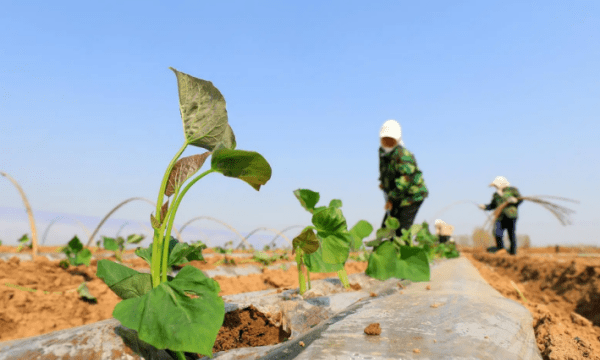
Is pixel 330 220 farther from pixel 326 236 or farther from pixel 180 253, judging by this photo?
pixel 180 253

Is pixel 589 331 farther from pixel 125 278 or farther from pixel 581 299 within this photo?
pixel 125 278

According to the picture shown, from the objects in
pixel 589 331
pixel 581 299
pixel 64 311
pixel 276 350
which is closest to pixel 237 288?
pixel 64 311

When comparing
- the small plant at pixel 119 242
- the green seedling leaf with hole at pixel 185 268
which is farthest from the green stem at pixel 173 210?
the small plant at pixel 119 242

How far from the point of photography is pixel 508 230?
332 inches

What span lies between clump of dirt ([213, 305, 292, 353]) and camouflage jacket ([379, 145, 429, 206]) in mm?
2757

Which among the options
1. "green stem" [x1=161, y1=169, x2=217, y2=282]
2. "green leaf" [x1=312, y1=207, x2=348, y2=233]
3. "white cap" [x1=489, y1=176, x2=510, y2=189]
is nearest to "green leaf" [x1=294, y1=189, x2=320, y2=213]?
"green leaf" [x1=312, y1=207, x2=348, y2=233]

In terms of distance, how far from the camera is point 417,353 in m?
0.88

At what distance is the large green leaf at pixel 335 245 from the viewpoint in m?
1.42

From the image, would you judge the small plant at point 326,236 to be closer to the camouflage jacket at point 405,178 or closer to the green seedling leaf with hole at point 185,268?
the green seedling leaf with hole at point 185,268

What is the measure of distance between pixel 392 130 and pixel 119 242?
124 inches

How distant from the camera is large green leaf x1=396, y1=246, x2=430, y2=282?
182 centimetres

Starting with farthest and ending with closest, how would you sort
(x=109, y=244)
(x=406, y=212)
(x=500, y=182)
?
(x=500, y=182)
(x=406, y=212)
(x=109, y=244)

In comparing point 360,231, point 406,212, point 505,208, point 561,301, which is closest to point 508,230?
point 505,208

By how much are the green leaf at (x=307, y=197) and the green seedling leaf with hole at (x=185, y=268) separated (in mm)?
592
